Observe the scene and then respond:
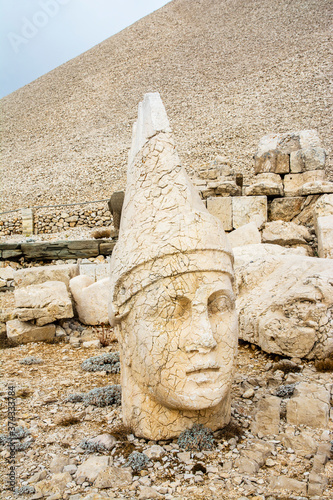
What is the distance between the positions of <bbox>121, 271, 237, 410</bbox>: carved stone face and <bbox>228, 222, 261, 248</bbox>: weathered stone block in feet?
18.3

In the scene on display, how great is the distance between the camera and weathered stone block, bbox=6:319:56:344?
6102mm

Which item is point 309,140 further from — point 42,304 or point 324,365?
point 42,304

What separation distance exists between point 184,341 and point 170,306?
24 cm

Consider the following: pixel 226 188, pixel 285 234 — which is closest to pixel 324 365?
pixel 285 234

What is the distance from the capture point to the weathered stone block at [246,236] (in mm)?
8406

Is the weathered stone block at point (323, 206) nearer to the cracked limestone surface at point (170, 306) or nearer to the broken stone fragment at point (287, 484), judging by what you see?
the cracked limestone surface at point (170, 306)

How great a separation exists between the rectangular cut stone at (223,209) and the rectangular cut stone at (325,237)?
87.7 inches

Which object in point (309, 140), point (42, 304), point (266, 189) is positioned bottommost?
point (42, 304)

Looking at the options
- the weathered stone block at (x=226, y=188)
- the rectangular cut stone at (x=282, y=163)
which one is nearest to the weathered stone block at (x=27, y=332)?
the weathered stone block at (x=226, y=188)

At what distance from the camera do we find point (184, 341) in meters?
2.75

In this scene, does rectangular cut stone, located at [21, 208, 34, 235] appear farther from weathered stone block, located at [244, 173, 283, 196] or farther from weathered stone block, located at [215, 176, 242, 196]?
weathered stone block, located at [244, 173, 283, 196]

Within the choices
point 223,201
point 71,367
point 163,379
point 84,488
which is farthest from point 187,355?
point 223,201

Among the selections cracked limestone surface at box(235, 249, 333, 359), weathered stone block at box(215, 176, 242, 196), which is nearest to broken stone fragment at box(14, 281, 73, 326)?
cracked limestone surface at box(235, 249, 333, 359)

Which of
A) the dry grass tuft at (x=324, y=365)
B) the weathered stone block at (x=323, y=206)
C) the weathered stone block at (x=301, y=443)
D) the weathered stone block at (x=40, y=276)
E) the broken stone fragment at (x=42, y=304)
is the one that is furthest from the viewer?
the weathered stone block at (x=323, y=206)
